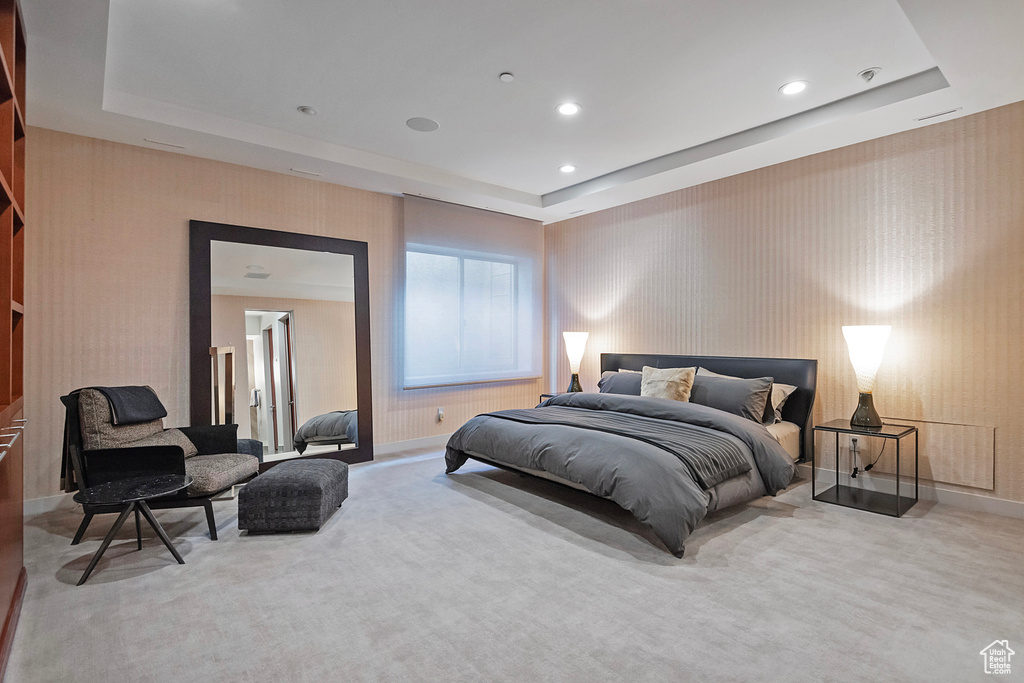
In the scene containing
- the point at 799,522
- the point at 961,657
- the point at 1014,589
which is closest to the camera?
the point at 961,657

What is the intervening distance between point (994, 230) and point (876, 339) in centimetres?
96

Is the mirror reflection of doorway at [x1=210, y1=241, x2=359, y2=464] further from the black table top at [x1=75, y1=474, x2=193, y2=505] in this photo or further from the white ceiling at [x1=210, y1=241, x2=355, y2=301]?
the black table top at [x1=75, y1=474, x2=193, y2=505]

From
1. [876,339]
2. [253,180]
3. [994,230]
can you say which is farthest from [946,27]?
[253,180]

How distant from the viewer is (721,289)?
16.2 ft

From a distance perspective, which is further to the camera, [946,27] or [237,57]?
[237,57]

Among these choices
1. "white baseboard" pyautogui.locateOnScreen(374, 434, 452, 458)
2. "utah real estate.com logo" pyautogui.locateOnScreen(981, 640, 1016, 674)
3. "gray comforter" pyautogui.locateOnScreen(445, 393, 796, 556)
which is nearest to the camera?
"utah real estate.com logo" pyautogui.locateOnScreen(981, 640, 1016, 674)

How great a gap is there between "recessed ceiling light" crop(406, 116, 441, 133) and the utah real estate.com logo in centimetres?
409

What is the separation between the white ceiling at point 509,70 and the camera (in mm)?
2605

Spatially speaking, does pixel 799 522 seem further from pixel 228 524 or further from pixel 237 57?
pixel 237 57

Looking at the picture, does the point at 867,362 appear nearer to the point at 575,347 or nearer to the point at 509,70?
the point at 575,347

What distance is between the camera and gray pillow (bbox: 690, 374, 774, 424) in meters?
4.18

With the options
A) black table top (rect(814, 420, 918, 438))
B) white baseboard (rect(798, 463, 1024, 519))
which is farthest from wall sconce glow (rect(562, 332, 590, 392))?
black table top (rect(814, 420, 918, 438))

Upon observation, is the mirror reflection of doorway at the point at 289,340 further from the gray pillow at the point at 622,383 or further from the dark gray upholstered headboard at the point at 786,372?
the dark gray upholstered headboard at the point at 786,372

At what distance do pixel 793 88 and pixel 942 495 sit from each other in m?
2.90
